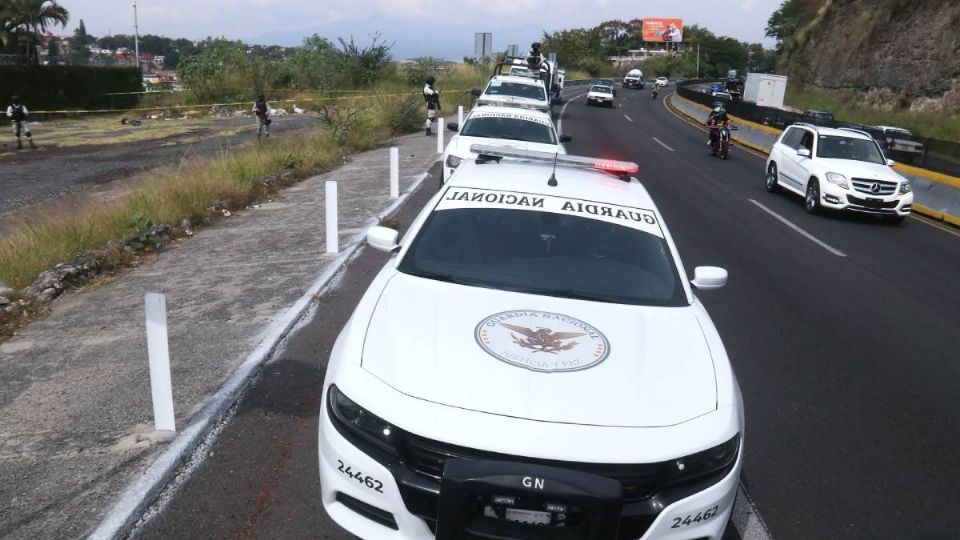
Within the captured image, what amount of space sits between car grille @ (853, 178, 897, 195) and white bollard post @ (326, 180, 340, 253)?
9785mm

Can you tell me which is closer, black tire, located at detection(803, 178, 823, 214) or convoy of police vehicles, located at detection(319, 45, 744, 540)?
convoy of police vehicles, located at detection(319, 45, 744, 540)

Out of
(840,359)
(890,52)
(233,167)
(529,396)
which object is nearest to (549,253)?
(529,396)

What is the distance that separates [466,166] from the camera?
228 inches

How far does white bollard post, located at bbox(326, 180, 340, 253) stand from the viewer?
30.4ft

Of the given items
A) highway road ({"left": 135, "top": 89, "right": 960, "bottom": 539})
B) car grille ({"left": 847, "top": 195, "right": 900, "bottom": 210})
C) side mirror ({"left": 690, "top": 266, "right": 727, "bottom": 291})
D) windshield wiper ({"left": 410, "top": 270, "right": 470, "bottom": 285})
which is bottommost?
highway road ({"left": 135, "top": 89, "right": 960, "bottom": 539})

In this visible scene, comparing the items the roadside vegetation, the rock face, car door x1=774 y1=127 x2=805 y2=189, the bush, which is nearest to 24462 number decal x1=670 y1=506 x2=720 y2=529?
the roadside vegetation

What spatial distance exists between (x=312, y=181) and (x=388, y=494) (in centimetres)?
1370

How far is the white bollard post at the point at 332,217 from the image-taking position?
927 cm

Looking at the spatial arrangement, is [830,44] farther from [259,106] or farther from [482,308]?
[482,308]

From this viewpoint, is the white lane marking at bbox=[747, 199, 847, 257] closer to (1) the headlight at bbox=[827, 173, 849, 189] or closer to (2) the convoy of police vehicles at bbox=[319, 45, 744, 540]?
(1) the headlight at bbox=[827, 173, 849, 189]

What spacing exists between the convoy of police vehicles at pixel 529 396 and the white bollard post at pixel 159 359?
1.35m

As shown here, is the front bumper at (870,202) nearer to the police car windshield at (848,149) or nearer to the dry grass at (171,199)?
the police car windshield at (848,149)

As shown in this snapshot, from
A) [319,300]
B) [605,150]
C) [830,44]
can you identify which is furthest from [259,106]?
[830,44]

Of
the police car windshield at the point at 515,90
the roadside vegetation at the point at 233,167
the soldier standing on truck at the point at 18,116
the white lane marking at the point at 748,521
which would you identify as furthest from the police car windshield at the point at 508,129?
the soldier standing on truck at the point at 18,116
